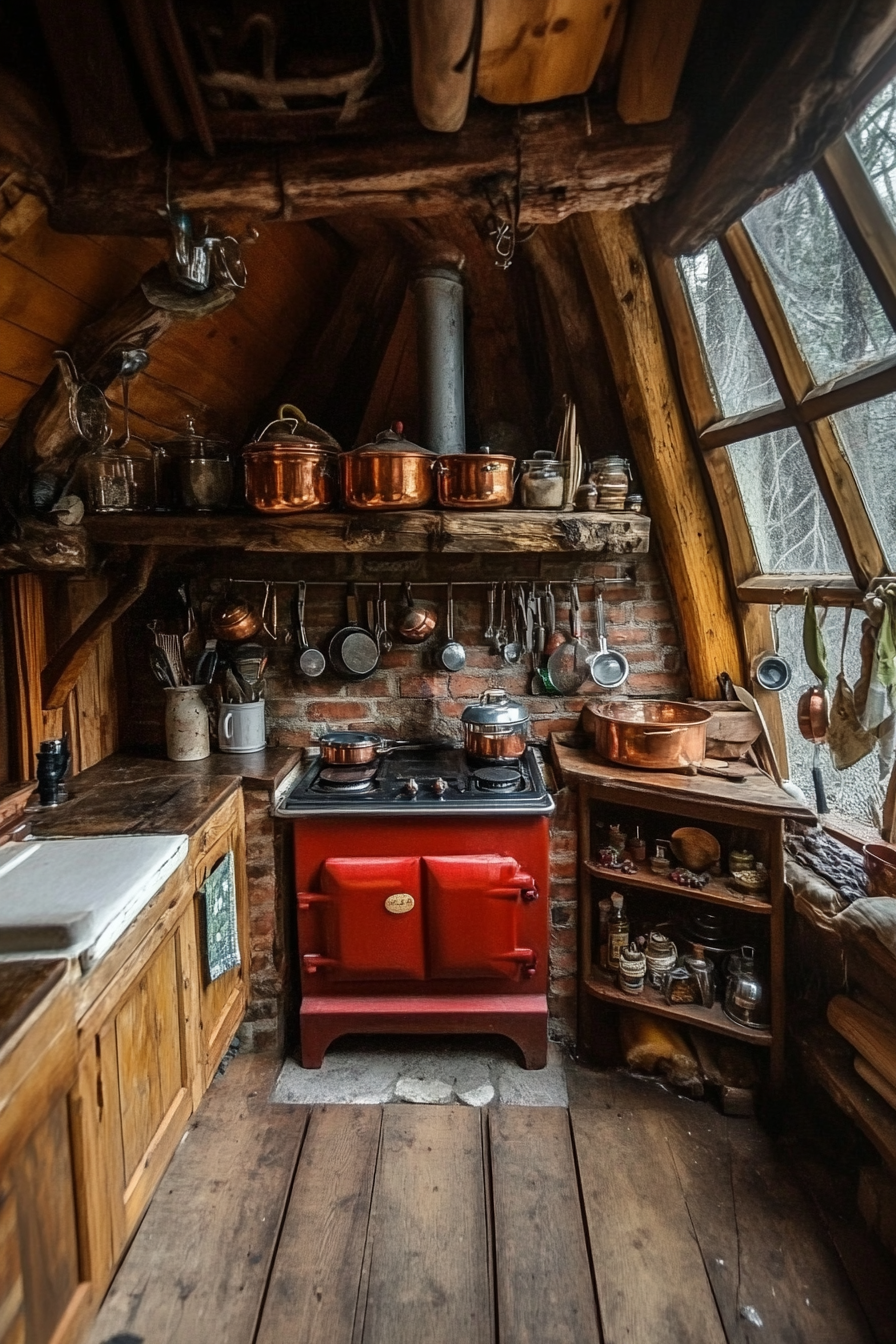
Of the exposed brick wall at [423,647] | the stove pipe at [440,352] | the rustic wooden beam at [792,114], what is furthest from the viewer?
the exposed brick wall at [423,647]

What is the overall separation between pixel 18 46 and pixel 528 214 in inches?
42.3

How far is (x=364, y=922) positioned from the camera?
2.07m

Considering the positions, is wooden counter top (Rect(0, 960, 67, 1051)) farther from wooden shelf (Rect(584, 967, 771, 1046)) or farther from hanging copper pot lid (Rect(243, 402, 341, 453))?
wooden shelf (Rect(584, 967, 771, 1046))

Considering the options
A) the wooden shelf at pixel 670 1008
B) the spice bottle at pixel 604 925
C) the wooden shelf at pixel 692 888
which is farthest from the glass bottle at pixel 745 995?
the spice bottle at pixel 604 925

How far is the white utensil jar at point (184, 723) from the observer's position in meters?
2.34

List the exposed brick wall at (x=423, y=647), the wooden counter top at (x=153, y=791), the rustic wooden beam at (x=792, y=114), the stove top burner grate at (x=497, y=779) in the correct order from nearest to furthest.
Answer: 1. the rustic wooden beam at (x=792, y=114)
2. the wooden counter top at (x=153, y=791)
3. the stove top burner grate at (x=497, y=779)
4. the exposed brick wall at (x=423, y=647)

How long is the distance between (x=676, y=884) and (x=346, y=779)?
102 cm

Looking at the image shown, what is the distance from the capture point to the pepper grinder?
1.94 metres

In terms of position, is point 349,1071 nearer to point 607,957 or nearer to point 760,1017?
point 607,957

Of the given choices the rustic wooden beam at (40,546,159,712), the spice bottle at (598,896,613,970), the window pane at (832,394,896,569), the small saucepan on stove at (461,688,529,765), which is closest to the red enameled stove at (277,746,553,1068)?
the small saucepan on stove at (461,688,529,765)

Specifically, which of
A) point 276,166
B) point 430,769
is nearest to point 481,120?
point 276,166

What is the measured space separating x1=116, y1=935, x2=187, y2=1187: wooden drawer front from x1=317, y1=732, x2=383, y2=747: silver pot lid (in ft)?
2.56

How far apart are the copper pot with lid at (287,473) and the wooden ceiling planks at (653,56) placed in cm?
110

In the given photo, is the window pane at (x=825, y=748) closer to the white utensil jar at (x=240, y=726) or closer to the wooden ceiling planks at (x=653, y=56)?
the wooden ceiling planks at (x=653, y=56)
